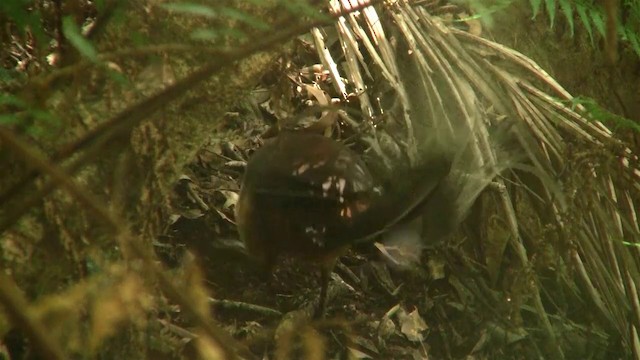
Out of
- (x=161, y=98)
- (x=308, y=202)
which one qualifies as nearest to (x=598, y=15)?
(x=308, y=202)

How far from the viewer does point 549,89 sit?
2109mm

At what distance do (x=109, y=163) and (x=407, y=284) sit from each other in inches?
31.2

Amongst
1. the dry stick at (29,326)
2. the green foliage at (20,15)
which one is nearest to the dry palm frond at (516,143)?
the green foliage at (20,15)

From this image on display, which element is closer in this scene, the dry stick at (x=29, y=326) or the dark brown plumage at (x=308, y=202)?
the dry stick at (x=29, y=326)

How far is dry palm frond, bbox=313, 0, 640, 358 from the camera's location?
5.96ft

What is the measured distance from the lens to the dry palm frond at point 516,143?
5.96 ft

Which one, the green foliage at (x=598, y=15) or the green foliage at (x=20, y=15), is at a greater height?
the green foliage at (x=20, y=15)

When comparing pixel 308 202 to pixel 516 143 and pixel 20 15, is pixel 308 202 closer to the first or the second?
pixel 20 15

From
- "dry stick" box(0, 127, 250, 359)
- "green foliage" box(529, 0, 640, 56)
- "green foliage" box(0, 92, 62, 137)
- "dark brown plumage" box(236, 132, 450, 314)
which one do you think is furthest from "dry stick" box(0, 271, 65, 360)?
"green foliage" box(529, 0, 640, 56)

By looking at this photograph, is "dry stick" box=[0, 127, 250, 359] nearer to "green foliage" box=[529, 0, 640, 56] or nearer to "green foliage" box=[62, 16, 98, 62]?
"green foliage" box=[62, 16, 98, 62]

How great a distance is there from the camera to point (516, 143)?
1.99 m

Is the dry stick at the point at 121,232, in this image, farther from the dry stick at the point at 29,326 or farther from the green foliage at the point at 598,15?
the green foliage at the point at 598,15

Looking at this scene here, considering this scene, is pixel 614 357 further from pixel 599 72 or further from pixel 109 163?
pixel 109 163

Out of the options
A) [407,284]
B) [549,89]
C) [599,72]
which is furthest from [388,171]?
[599,72]
